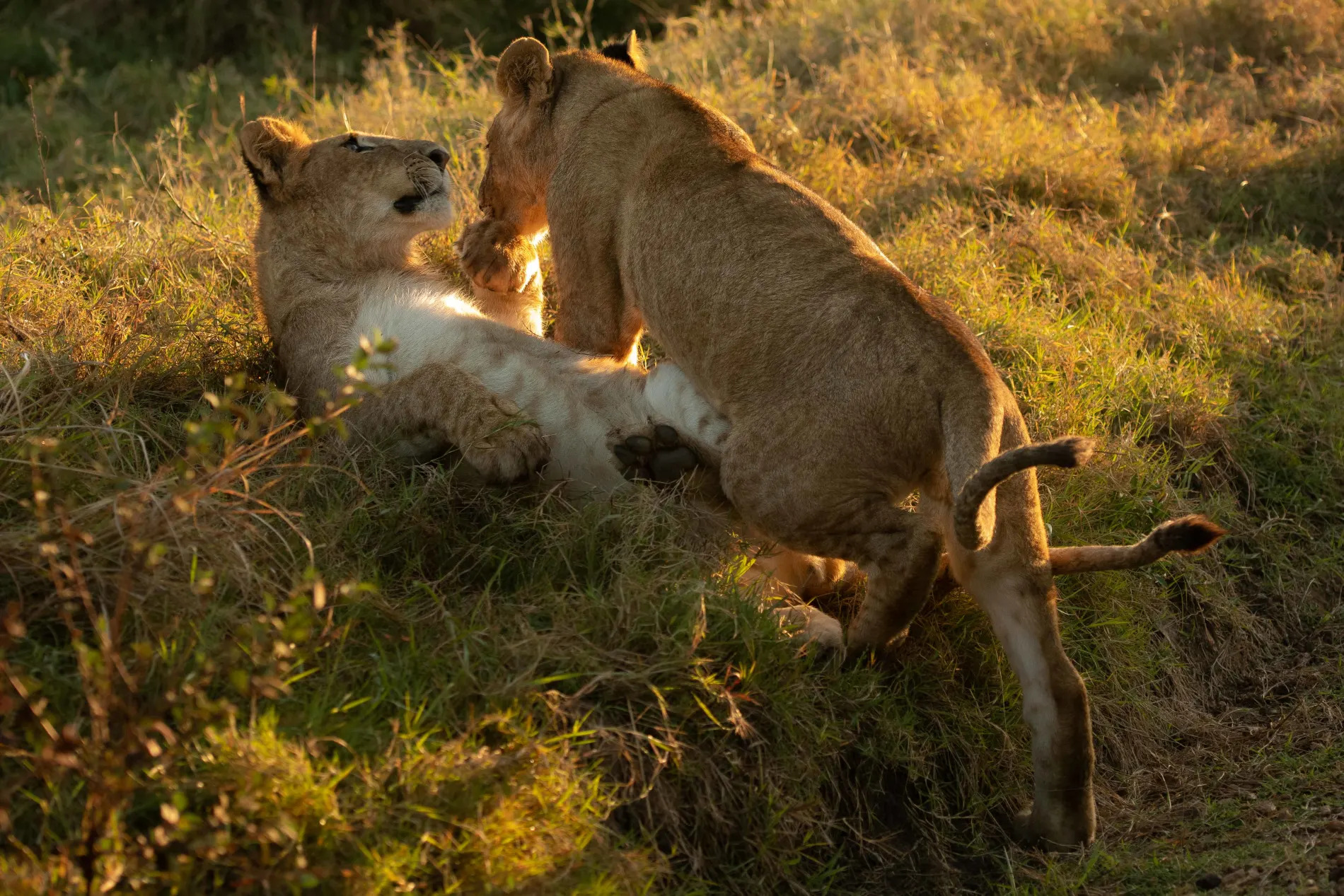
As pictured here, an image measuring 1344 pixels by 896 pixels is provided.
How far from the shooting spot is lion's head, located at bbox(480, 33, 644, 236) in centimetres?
455

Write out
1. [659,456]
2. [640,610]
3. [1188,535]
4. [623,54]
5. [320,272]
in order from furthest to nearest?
[623,54]
[320,272]
[659,456]
[640,610]
[1188,535]

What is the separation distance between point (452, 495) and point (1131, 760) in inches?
80.1

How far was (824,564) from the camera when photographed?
13.3ft

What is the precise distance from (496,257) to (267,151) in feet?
2.67

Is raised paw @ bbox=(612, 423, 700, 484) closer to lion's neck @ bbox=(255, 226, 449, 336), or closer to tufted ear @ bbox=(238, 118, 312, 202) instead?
lion's neck @ bbox=(255, 226, 449, 336)

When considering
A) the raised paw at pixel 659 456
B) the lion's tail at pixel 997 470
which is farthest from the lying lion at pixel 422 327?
the lion's tail at pixel 997 470

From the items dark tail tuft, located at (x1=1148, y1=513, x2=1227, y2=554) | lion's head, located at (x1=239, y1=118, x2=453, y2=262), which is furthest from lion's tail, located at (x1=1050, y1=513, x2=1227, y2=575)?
lion's head, located at (x1=239, y1=118, x2=453, y2=262)

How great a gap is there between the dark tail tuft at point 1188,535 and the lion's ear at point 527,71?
247 centimetres

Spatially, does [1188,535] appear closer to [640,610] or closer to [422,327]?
[640,610]

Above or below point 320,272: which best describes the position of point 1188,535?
above

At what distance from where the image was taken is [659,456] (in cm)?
382

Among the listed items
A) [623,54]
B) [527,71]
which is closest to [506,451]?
[527,71]

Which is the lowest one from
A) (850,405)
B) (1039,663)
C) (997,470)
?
(1039,663)

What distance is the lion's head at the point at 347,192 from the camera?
456 cm
